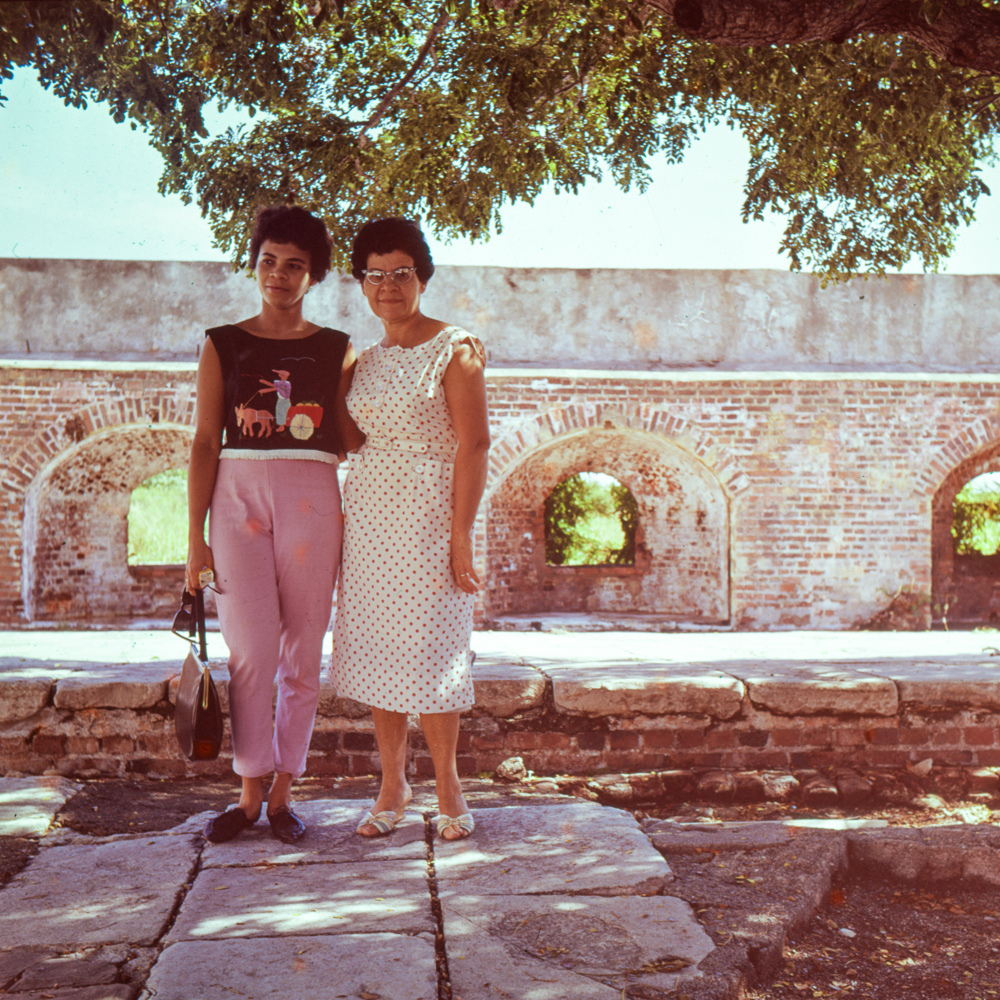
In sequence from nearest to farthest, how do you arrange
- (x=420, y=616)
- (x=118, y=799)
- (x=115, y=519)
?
(x=420, y=616), (x=118, y=799), (x=115, y=519)

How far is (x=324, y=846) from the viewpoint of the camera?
273 centimetres

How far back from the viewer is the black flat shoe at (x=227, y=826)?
9.04 ft

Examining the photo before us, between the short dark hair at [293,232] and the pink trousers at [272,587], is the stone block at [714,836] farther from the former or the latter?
the short dark hair at [293,232]

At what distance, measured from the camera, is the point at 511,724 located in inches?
178

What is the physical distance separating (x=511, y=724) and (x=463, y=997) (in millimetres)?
2638

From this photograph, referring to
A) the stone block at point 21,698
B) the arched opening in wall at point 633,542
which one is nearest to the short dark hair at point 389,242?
the stone block at point 21,698

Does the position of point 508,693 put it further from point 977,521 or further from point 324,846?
point 977,521

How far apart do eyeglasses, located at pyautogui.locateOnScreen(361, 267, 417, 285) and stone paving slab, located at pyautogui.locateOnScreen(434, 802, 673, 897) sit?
1652mm

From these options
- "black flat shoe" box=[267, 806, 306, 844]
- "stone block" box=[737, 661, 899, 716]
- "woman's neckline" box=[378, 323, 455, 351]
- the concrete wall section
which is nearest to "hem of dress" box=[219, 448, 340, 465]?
"woman's neckline" box=[378, 323, 455, 351]

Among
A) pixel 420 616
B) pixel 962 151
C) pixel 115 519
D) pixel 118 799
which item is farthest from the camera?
pixel 115 519

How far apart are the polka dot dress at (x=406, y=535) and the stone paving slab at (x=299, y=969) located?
77cm

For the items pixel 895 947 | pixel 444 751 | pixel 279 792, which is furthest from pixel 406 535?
pixel 895 947

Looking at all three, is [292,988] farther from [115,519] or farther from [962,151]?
[115,519]

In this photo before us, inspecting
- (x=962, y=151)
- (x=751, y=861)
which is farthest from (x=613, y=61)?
(x=751, y=861)
